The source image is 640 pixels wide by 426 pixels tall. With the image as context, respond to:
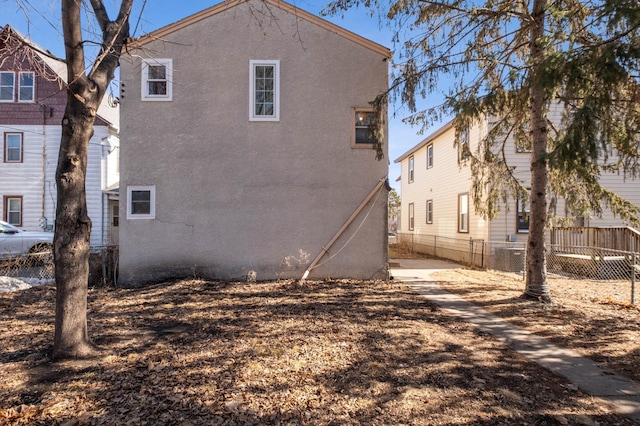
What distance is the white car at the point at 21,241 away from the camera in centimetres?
1105

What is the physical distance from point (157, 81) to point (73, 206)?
6.15 metres

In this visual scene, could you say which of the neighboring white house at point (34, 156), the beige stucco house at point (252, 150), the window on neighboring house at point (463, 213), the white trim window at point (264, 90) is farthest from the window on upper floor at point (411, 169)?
the neighboring white house at point (34, 156)

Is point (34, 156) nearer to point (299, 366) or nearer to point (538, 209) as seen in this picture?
point (299, 366)

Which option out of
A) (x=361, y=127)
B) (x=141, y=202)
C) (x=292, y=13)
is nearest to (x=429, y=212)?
(x=361, y=127)

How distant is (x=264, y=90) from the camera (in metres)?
9.21

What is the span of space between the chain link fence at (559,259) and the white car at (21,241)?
46.6 feet

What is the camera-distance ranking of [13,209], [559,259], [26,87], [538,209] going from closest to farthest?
1. [538,209]
2. [559,259]
3. [13,209]
4. [26,87]

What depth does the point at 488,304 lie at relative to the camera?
7.05 meters

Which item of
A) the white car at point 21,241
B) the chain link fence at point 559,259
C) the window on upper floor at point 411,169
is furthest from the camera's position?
the window on upper floor at point 411,169

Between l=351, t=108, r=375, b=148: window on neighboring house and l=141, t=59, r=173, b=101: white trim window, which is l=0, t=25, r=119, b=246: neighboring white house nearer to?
l=141, t=59, r=173, b=101: white trim window

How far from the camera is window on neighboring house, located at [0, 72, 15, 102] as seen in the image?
14.8 metres

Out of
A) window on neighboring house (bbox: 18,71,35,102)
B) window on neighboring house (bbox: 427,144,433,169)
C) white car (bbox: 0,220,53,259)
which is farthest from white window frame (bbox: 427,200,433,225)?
window on neighboring house (bbox: 18,71,35,102)

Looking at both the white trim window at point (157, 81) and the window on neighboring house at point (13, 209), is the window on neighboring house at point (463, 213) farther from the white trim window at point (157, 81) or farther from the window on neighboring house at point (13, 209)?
the window on neighboring house at point (13, 209)

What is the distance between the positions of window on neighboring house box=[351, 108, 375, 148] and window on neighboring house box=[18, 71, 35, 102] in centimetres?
1437
